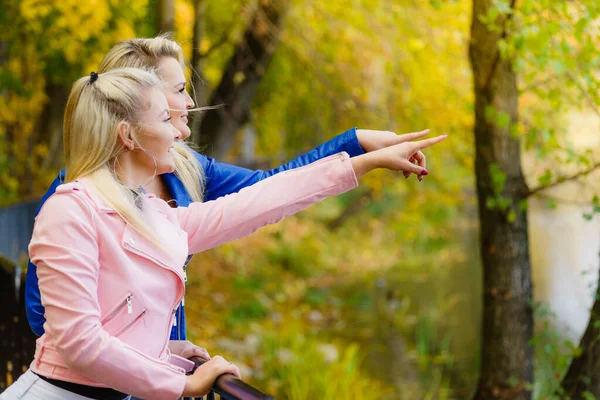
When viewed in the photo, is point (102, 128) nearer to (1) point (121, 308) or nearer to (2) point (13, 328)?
(1) point (121, 308)

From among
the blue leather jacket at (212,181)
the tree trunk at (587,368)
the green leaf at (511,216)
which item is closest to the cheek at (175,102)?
the blue leather jacket at (212,181)

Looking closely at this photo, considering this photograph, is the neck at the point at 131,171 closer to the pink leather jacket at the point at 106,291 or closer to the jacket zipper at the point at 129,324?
the pink leather jacket at the point at 106,291

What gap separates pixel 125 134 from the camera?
5.87 feet

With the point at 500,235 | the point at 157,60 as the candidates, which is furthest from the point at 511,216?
the point at 157,60

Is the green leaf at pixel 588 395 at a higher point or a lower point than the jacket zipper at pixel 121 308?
lower

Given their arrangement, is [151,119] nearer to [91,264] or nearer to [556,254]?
[91,264]

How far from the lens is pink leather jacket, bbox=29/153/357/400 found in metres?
1.58

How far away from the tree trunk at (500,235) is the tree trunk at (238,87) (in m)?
3.16

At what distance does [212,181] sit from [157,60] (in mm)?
522

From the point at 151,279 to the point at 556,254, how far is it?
459 inches

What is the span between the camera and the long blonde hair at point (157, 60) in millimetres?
2377

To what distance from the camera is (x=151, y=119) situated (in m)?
1.83

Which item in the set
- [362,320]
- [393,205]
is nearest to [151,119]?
[362,320]

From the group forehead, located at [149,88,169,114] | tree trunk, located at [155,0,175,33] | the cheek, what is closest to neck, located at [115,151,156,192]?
forehead, located at [149,88,169,114]
